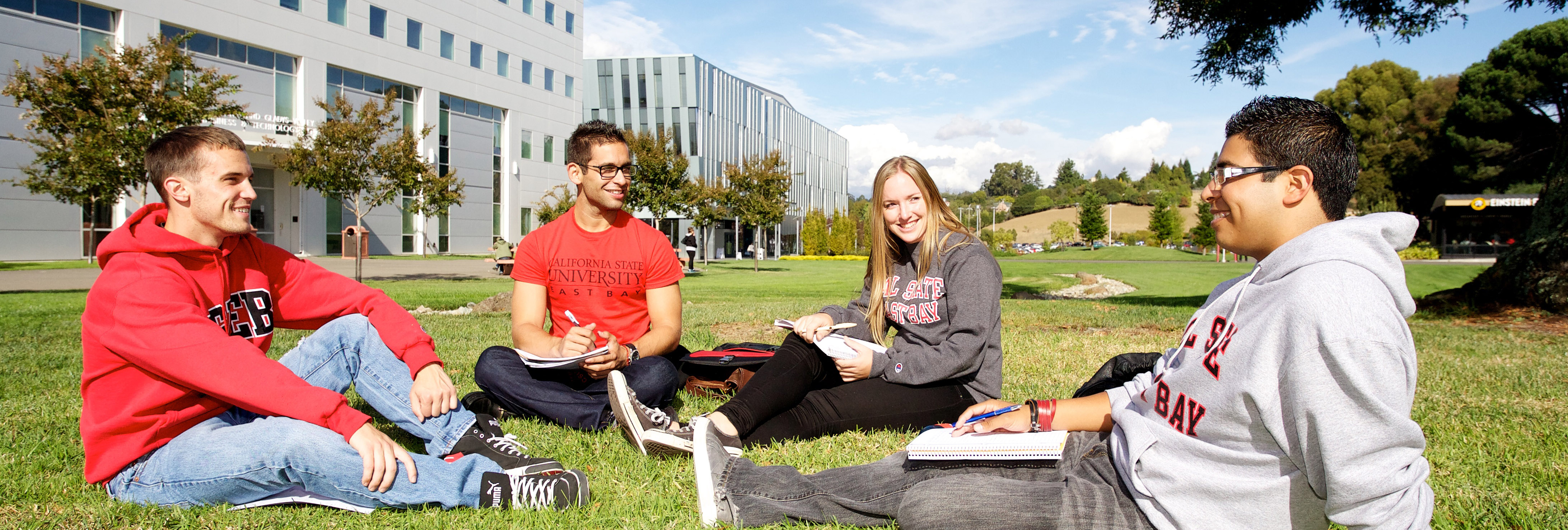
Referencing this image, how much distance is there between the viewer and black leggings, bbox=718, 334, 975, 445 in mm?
3387

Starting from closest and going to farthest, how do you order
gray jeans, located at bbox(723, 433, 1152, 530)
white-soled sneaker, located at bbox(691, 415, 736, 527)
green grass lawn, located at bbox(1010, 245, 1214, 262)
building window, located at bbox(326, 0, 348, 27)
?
gray jeans, located at bbox(723, 433, 1152, 530)
white-soled sneaker, located at bbox(691, 415, 736, 527)
building window, located at bbox(326, 0, 348, 27)
green grass lawn, located at bbox(1010, 245, 1214, 262)

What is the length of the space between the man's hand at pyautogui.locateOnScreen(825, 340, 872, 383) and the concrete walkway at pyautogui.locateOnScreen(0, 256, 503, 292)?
8.55 m

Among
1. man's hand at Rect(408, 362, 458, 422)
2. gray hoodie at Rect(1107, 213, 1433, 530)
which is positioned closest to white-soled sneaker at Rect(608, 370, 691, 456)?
man's hand at Rect(408, 362, 458, 422)

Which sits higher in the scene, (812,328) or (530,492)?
(812,328)

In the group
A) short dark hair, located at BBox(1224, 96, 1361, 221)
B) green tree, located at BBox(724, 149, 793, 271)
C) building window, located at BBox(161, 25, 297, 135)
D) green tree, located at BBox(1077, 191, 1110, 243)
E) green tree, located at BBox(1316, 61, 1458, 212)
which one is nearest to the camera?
short dark hair, located at BBox(1224, 96, 1361, 221)

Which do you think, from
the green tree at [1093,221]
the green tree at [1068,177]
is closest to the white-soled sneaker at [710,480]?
the green tree at [1093,221]

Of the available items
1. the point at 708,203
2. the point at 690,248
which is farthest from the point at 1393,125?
the point at 690,248

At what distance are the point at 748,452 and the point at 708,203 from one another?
2722 cm

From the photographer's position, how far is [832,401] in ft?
11.5

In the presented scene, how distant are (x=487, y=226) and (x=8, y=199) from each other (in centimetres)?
1789

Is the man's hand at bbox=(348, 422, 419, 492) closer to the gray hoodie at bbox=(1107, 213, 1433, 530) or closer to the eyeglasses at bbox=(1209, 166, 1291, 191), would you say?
the gray hoodie at bbox=(1107, 213, 1433, 530)

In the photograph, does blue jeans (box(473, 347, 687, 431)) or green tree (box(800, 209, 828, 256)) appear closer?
blue jeans (box(473, 347, 687, 431))

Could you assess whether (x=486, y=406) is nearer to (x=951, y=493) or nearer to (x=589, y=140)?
(x=589, y=140)

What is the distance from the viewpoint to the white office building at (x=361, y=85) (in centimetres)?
2297
